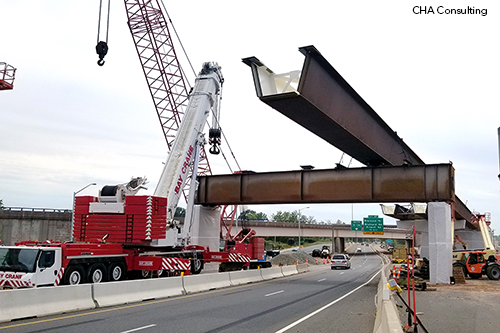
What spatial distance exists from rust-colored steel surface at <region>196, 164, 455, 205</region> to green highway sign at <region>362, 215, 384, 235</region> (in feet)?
176

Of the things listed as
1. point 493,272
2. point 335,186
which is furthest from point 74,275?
point 493,272

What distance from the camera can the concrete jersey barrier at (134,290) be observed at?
1391 centimetres

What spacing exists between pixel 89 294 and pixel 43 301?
1.70 meters

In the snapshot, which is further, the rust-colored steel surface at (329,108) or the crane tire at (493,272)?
the crane tire at (493,272)

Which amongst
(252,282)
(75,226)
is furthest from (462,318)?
(75,226)

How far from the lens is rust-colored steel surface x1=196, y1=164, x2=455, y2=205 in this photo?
2439cm

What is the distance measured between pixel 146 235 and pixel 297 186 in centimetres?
1073

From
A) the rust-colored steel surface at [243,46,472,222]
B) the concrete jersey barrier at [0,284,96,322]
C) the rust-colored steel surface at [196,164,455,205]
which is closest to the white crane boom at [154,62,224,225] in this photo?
the rust-colored steel surface at [196,164,455,205]

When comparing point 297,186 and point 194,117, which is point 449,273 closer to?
point 297,186

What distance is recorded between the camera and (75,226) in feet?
67.7

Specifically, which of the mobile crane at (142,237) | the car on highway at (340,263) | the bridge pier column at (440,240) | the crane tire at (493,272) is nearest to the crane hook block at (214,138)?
the mobile crane at (142,237)

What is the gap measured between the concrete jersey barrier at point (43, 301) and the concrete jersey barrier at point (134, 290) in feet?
1.51

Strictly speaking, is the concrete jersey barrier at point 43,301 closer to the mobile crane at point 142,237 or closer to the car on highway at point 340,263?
the mobile crane at point 142,237

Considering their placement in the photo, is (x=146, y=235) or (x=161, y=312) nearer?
(x=161, y=312)
